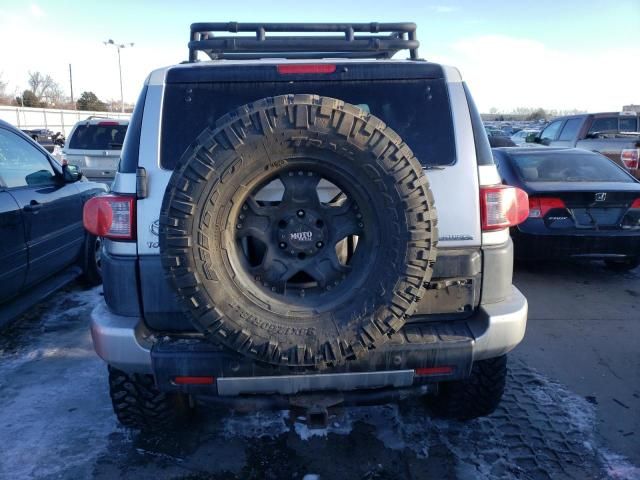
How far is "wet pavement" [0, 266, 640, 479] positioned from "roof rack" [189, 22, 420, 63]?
2.33 m

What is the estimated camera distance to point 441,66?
2686 mm

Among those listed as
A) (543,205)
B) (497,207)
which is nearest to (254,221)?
(497,207)

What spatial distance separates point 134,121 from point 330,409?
165 cm

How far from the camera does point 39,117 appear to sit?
38875 millimetres

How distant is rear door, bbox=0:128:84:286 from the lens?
4.44 meters

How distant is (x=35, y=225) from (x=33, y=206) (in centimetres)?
16

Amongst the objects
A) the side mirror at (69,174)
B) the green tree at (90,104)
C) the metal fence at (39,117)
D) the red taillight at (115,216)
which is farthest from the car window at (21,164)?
the green tree at (90,104)

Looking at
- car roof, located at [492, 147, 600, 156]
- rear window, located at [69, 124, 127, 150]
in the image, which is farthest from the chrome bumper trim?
rear window, located at [69, 124, 127, 150]

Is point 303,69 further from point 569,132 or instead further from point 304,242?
point 569,132

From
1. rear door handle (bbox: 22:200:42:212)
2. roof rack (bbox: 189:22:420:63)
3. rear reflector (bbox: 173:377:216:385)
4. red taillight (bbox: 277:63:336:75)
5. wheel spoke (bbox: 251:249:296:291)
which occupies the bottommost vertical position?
rear reflector (bbox: 173:377:216:385)

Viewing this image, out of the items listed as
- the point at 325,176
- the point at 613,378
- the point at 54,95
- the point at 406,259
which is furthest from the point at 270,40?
the point at 54,95

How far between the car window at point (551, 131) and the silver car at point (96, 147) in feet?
31.4

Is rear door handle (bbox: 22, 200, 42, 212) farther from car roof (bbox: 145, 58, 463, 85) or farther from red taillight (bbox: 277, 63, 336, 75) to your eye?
red taillight (bbox: 277, 63, 336, 75)

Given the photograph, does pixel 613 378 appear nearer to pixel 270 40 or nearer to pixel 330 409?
pixel 330 409
